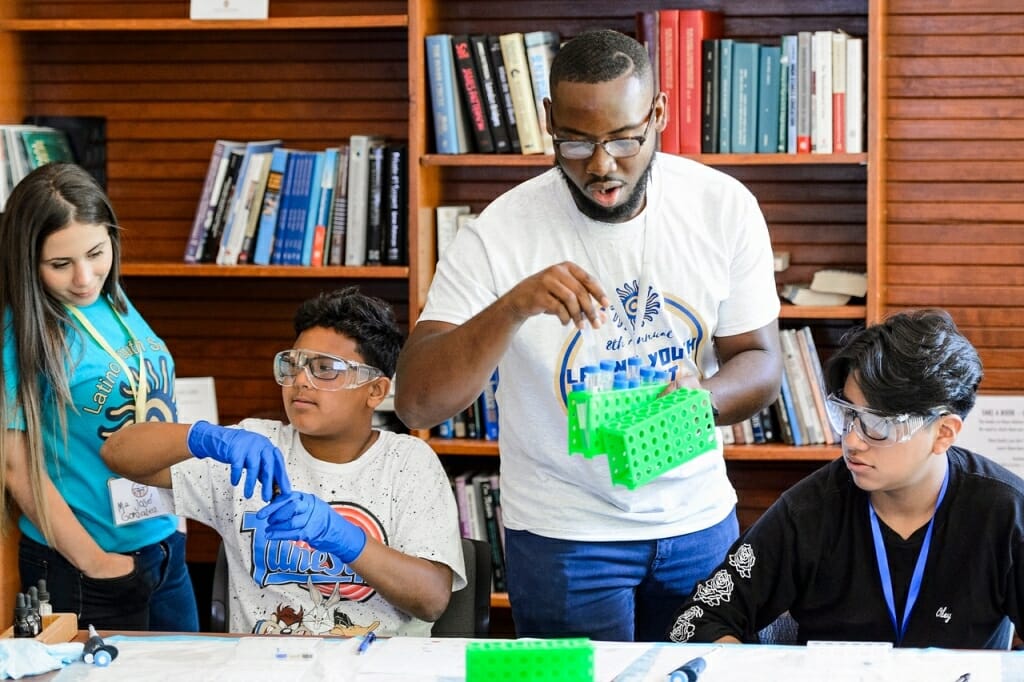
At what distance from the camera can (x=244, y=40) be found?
3.44 meters

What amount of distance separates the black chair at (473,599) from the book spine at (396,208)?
1.11 metres

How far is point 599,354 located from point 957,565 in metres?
0.64

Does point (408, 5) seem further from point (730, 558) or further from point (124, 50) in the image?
point (730, 558)

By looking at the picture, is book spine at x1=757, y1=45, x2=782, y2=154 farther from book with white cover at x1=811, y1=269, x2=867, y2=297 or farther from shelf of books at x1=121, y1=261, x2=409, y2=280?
shelf of books at x1=121, y1=261, x2=409, y2=280

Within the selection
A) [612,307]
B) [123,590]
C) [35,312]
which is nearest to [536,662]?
[612,307]

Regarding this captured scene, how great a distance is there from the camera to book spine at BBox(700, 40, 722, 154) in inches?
119

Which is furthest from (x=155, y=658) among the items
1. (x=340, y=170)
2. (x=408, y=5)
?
(x=408, y=5)

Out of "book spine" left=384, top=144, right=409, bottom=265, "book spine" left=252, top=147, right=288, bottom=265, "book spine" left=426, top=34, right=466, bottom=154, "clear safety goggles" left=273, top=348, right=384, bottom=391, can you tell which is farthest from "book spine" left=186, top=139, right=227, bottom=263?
"clear safety goggles" left=273, top=348, right=384, bottom=391

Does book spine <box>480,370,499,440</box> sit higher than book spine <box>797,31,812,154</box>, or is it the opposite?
book spine <box>797,31,812,154</box>

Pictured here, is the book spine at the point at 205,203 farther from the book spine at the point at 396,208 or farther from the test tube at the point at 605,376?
the test tube at the point at 605,376

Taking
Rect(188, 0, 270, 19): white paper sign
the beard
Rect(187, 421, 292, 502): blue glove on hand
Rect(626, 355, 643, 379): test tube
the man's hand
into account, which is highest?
Rect(188, 0, 270, 19): white paper sign

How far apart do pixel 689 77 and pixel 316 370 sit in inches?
49.9

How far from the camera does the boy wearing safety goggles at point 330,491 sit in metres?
2.10

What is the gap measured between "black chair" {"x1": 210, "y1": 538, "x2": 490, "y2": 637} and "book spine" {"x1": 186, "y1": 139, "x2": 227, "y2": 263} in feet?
4.05
